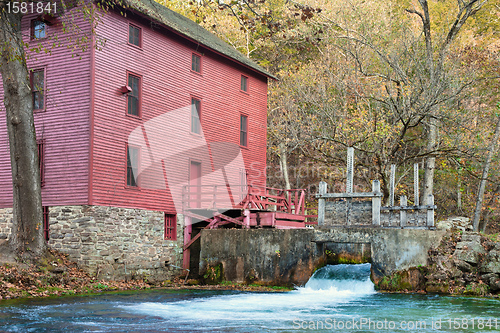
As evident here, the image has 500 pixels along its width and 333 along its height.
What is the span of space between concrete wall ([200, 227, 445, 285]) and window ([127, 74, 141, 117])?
5016 millimetres

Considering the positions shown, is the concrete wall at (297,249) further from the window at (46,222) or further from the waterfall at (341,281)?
the window at (46,222)

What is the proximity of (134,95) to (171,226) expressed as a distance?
5.24 metres

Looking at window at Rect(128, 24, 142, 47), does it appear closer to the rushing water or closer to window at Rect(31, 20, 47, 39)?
window at Rect(31, 20, 47, 39)

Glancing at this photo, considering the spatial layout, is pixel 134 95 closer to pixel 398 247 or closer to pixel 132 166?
pixel 132 166

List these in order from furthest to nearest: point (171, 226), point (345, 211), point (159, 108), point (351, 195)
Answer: point (171, 226)
point (159, 108)
point (345, 211)
point (351, 195)

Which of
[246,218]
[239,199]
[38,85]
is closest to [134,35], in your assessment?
[38,85]

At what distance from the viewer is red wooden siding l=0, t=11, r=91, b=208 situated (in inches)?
677

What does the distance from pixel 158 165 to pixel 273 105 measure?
1384 cm

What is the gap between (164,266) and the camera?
65.1 feet

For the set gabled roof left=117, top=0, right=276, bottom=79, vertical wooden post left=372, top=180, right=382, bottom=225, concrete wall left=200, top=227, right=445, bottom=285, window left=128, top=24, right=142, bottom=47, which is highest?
gabled roof left=117, top=0, right=276, bottom=79

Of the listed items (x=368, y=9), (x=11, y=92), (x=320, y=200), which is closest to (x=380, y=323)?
(x=320, y=200)

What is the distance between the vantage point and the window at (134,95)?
62.4 ft

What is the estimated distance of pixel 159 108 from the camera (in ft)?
66.2

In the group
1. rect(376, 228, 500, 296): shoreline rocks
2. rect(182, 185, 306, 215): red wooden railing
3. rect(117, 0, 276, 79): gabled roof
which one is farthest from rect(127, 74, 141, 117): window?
rect(376, 228, 500, 296): shoreline rocks
